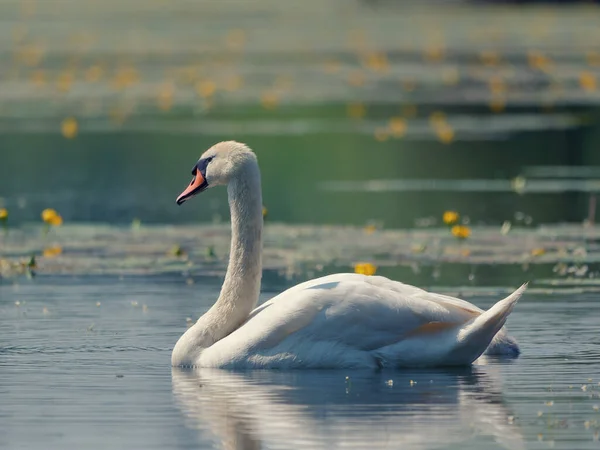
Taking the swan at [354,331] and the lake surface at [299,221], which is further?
the swan at [354,331]

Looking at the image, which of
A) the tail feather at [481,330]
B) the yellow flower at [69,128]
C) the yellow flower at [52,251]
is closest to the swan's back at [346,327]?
the tail feather at [481,330]

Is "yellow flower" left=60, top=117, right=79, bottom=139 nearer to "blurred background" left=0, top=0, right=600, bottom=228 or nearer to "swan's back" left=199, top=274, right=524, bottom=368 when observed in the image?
"blurred background" left=0, top=0, right=600, bottom=228

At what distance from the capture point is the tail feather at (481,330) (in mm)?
10109

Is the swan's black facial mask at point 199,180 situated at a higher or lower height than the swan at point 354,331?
higher

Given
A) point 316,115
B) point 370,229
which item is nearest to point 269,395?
point 370,229

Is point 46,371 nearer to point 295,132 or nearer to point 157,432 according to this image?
point 157,432

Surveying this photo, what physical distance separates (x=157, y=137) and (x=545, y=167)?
6725mm

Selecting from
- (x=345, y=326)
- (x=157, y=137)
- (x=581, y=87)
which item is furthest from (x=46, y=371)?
(x=581, y=87)

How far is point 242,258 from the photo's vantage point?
37.1 feet

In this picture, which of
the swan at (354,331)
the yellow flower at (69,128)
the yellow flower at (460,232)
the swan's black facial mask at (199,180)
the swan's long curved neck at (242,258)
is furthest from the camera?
the yellow flower at (69,128)

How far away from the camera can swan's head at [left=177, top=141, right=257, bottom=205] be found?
11367mm

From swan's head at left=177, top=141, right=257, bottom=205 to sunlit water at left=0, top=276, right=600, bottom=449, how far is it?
3.56 ft

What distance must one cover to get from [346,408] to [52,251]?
23.9 feet

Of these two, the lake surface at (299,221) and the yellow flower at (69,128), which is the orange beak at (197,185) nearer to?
the lake surface at (299,221)
